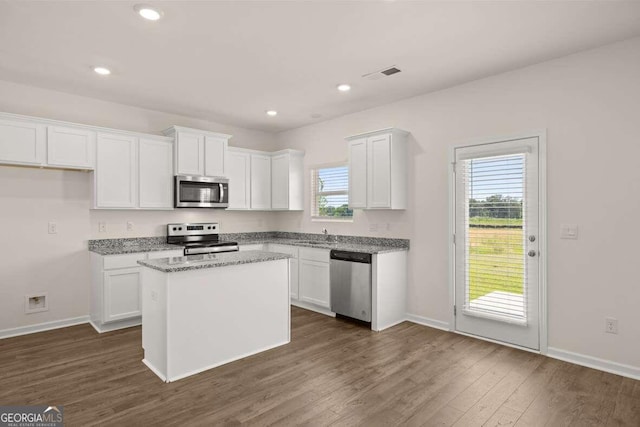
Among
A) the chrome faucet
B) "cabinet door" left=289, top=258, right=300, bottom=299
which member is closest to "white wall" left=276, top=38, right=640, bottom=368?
the chrome faucet

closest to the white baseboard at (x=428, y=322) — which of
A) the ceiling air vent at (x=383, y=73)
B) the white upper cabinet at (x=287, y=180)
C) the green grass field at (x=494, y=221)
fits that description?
the green grass field at (x=494, y=221)

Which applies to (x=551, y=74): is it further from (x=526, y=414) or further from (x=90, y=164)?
(x=90, y=164)

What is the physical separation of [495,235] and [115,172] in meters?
4.39

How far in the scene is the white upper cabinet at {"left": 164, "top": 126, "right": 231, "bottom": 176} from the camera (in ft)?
16.1

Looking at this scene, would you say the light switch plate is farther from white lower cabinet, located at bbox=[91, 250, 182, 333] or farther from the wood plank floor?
white lower cabinet, located at bbox=[91, 250, 182, 333]

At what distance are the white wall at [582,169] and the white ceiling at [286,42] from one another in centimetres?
21

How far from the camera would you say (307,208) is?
6051mm

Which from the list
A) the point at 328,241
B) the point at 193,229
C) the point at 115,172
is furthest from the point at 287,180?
the point at 115,172

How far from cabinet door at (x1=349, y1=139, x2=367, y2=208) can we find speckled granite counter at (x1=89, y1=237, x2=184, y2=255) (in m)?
2.38

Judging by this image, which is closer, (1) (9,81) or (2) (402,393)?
(2) (402,393)

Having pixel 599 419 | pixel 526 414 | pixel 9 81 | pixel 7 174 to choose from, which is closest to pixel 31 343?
pixel 7 174

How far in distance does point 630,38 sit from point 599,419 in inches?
116

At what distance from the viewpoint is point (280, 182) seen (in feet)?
19.8

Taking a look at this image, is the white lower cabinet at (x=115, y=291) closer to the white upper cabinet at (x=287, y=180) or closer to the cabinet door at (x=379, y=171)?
the white upper cabinet at (x=287, y=180)
